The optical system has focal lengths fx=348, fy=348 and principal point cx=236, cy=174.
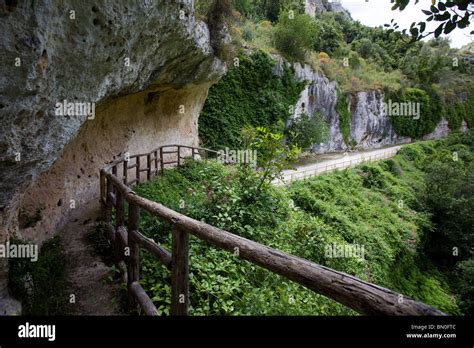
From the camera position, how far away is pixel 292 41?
78.5ft

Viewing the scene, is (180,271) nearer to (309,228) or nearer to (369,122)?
(309,228)

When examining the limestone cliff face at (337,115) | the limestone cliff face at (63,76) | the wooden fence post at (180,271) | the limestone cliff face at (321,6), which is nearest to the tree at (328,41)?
the limestone cliff face at (321,6)

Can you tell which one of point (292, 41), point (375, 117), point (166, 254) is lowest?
point (166, 254)

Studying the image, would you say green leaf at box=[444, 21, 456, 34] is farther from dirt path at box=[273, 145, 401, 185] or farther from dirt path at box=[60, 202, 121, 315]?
dirt path at box=[273, 145, 401, 185]

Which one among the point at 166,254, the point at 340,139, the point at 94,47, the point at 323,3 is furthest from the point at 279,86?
the point at 323,3

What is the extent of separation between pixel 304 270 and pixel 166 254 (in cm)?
164

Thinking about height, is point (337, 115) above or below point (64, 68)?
above

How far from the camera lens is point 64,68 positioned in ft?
13.3

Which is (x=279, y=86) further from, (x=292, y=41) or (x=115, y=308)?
(x=115, y=308)

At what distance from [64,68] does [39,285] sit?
2.82 m

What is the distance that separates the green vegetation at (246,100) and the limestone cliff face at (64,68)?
9866 millimetres

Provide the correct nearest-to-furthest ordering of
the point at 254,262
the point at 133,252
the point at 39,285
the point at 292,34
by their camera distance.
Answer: the point at 254,262
the point at 133,252
the point at 39,285
the point at 292,34

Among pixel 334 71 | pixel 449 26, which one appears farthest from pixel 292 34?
pixel 449 26

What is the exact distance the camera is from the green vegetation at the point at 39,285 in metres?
4.20
